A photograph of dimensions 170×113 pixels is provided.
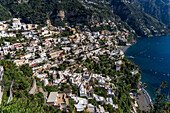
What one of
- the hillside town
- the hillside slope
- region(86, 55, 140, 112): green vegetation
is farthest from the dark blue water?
the hillside slope

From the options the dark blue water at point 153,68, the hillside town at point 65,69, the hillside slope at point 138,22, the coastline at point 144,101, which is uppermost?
the hillside slope at point 138,22

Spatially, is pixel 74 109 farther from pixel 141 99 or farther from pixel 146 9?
pixel 146 9

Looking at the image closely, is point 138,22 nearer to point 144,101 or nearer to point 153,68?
point 153,68

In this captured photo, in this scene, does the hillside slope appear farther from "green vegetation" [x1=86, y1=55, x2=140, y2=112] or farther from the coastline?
the coastline

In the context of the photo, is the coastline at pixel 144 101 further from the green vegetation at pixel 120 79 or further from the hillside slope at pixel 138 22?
the hillside slope at pixel 138 22

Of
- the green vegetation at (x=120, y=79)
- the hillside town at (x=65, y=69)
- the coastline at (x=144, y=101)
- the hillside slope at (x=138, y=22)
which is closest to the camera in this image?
the hillside town at (x=65, y=69)

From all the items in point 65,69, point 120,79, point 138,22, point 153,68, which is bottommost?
point 153,68

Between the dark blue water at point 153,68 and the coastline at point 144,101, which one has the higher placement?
the dark blue water at point 153,68

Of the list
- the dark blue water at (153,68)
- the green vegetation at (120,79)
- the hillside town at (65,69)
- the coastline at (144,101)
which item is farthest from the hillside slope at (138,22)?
the coastline at (144,101)

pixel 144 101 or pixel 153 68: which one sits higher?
pixel 153 68

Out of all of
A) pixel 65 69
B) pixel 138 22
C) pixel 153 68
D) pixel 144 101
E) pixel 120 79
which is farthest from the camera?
pixel 138 22

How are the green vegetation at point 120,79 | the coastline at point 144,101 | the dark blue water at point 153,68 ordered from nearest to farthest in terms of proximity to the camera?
the green vegetation at point 120,79
the coastline at point 144,101
the dark blue water at point 153,68

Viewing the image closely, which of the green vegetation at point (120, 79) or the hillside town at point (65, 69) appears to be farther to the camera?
the green vegetation at point (120, 79)

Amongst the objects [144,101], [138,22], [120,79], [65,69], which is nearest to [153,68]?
[120,79]
